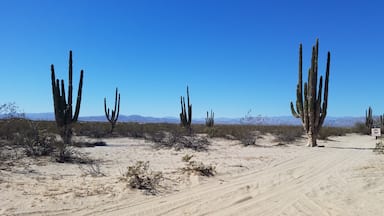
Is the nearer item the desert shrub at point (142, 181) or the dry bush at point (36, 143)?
the desert shrub at point (142, 181)

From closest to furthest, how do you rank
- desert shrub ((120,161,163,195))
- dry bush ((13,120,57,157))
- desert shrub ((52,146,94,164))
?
desert shrub ((120,161,163,195)) → desert shrub ((52,146,94,164)) → dry bush ((13,120,57,157))

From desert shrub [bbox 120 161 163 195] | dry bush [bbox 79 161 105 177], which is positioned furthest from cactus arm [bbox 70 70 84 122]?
desert shrub [bbox 120 161 163 195]

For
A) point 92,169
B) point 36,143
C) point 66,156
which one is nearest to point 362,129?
point 66,156

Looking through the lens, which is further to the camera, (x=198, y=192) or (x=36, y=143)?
(x=36, y=143)

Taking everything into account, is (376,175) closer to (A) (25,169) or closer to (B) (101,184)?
(B) (101,184)

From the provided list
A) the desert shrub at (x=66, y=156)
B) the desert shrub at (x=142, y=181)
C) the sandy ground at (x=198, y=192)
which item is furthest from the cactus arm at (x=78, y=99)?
the desert shrub at (x=142, y=181)

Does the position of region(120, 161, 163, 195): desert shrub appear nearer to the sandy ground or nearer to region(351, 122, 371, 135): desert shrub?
→ the sandy ground

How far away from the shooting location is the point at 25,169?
29.1ft

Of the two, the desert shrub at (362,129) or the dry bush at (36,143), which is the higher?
Answer: the dry bush at (36,143)

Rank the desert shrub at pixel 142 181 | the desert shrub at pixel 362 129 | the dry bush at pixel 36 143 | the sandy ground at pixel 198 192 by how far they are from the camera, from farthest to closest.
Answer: the desert shrub at pixel 362 129
the dry bush at pixel 36 143
the desert shrub at pixel 142 181
the sandy ground at pixel 198 192

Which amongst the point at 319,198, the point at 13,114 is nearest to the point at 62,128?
the point at 13,114

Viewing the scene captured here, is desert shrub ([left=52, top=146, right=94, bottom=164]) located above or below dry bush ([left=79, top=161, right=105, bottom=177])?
above

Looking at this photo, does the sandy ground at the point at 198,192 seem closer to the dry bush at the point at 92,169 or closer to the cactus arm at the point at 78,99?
the dry bush at the point at 92,169

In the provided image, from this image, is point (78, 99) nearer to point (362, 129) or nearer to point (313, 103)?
point (313, 103)
